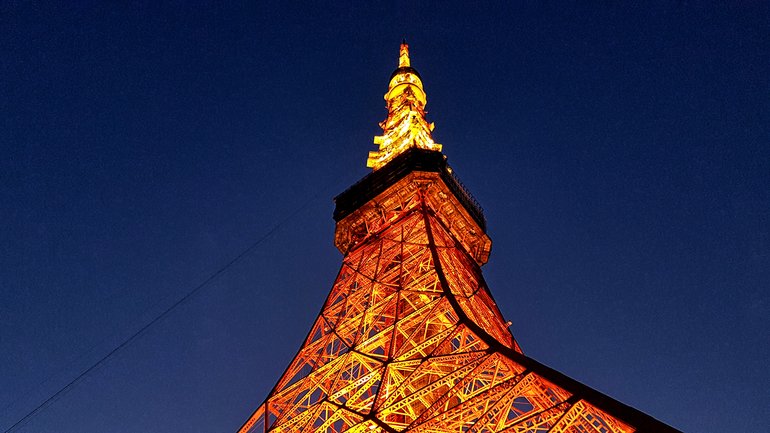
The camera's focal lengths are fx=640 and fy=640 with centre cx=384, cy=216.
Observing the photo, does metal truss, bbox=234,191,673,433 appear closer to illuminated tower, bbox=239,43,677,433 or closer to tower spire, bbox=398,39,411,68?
illuminated tower, bbox=239,43,677,433

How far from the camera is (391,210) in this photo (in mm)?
20031

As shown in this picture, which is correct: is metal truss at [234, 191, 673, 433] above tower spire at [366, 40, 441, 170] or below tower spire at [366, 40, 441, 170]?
below

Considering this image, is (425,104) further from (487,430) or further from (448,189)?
(487,430)

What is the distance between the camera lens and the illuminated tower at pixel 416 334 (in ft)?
33.4

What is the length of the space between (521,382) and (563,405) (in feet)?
3.26

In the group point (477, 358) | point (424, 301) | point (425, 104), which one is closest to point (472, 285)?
point (424, 301)

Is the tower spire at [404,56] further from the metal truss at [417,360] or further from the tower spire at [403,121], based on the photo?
the metal truss at [417,360]

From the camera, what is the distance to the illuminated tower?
33.4 ft

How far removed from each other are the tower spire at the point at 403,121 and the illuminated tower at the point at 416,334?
8cm

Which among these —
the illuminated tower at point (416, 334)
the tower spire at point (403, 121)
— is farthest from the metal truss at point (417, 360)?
the tower spire at point (403, 121)

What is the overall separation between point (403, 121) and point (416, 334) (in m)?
11.8

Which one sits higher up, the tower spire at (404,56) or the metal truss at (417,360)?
the tower spire at (404,56)

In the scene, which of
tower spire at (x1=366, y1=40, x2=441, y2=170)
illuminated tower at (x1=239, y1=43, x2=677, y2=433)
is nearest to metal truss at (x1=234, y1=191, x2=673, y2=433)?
illuminated tower at (x1=239, y1=43, x2=677, y2=433)

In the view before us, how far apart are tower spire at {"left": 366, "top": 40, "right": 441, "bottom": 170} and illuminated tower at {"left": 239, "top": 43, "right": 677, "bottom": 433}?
84mm
